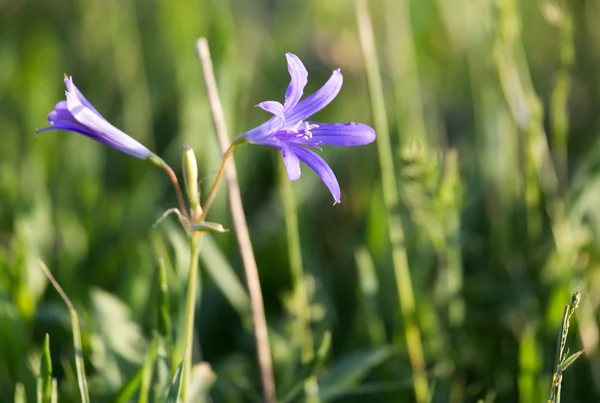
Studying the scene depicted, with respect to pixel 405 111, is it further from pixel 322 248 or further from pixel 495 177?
pixel 322 248

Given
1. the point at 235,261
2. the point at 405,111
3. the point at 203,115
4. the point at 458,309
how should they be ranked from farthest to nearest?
the point at 203,115 < the point at 405,111 < the point at 235,261 < the point at 458,309

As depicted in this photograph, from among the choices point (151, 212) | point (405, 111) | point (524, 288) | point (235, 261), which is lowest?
point (524, 288)

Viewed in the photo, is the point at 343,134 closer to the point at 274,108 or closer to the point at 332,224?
the point at 274,108

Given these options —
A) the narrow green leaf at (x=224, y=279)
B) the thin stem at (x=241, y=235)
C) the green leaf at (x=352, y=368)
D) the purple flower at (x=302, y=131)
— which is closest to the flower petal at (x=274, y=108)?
the purple flower at (x=302, y=131)

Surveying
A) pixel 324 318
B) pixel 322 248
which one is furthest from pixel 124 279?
pixel 322 248

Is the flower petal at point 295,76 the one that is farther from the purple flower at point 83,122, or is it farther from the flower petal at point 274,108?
the purple flower at point 83,122

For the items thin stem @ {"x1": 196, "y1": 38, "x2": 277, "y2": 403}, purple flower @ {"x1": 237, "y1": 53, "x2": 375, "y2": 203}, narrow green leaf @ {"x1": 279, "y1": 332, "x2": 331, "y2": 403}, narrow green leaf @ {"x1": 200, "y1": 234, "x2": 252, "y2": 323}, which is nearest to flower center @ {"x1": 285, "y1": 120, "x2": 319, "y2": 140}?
purple flower @ {"x1": 237, "y1": 53, "x2": 375, "y2": 203}

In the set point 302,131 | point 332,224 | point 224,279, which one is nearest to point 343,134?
point 302,131
